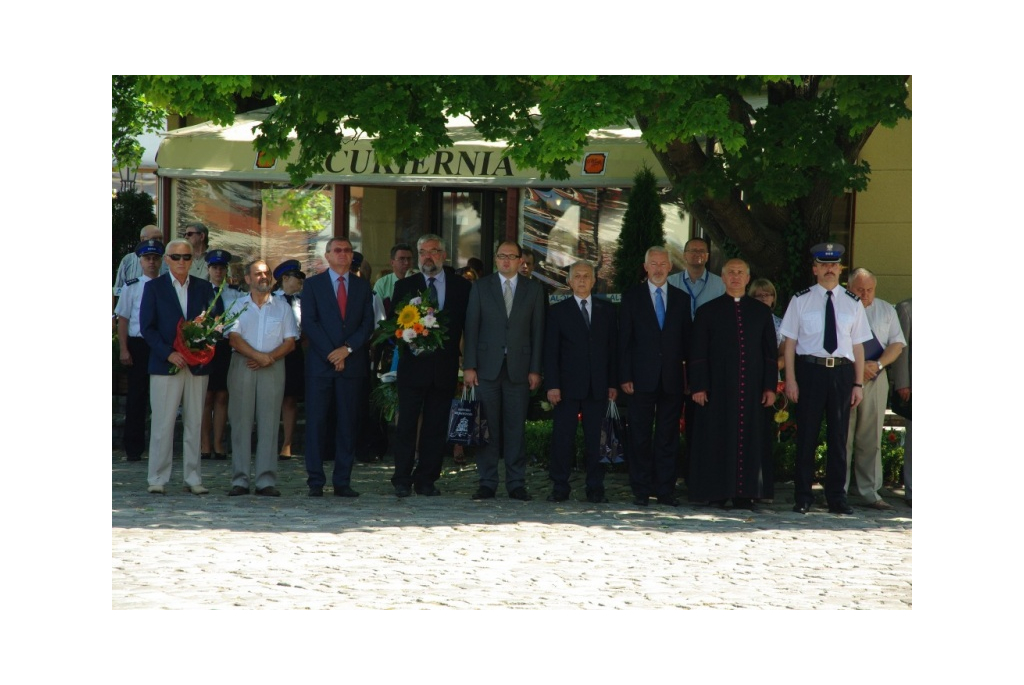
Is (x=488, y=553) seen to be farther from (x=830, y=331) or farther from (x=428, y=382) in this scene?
(x=830, y=331)

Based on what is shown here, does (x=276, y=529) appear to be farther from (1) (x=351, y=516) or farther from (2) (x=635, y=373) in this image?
(2) (x=635, y=373)

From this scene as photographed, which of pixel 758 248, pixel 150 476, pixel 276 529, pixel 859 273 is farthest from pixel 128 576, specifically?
pixel 758 248

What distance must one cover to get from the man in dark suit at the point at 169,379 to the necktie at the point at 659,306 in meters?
3.74

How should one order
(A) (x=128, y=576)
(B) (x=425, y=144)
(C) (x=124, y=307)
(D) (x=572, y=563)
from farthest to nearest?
1. (C) (x=124, y=307)
2. (B) (x=425, y=144)
3. (D) (x=572, y=563)
4. (A) (x=128, y=576)

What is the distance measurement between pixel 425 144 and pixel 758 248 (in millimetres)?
4045

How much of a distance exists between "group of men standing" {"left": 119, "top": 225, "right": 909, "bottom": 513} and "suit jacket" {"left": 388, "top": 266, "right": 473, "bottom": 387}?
1 centimetres

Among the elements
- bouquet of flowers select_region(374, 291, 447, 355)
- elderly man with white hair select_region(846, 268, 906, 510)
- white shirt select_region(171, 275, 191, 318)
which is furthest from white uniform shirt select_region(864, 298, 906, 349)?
white shirt select_region(171, 275, 191, 318)

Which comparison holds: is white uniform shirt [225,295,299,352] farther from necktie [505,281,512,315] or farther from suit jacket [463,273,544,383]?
necktie [505,281,512,315]

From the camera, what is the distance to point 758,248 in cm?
1270

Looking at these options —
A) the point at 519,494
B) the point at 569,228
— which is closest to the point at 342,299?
the point at 519,494

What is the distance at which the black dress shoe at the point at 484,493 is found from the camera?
10.5 meters

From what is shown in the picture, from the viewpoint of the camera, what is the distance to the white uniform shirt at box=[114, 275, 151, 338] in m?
12.3

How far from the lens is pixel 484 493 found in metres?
10.5

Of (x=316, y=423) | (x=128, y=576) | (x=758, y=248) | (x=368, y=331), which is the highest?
(x=758, y=248)
